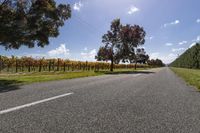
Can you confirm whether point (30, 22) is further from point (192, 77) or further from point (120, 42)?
point (120, 42)

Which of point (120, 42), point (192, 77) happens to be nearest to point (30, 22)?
point (192, 77)

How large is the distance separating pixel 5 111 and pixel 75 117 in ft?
5.30

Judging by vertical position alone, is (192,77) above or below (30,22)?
below

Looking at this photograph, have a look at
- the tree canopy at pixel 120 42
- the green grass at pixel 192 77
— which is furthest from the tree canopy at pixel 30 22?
the tree canopy at pixel 120 42

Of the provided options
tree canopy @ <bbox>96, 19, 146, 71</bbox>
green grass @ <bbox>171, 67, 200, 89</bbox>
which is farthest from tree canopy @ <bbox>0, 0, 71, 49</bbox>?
tree canopy @ <bbox>96, 19, 146, 71</bbox>

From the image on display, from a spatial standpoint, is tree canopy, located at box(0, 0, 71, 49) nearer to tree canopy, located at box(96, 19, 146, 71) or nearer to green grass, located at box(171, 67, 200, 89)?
green grass, located at box(171, 67, 200, 89)

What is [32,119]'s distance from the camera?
200 inches

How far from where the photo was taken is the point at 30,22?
19.4 metres

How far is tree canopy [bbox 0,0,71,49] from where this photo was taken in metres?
18.2

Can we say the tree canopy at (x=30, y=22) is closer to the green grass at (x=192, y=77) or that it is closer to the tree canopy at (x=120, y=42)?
the green grass at (x=192, y=77)

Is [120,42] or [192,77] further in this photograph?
[120,42]

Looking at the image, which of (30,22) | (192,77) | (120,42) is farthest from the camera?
(120,42)

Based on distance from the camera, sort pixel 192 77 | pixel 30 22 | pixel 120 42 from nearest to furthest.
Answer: pixel 30 22
pixel 192 77
pixel 120 42

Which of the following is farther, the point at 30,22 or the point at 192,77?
the point at 192,77
